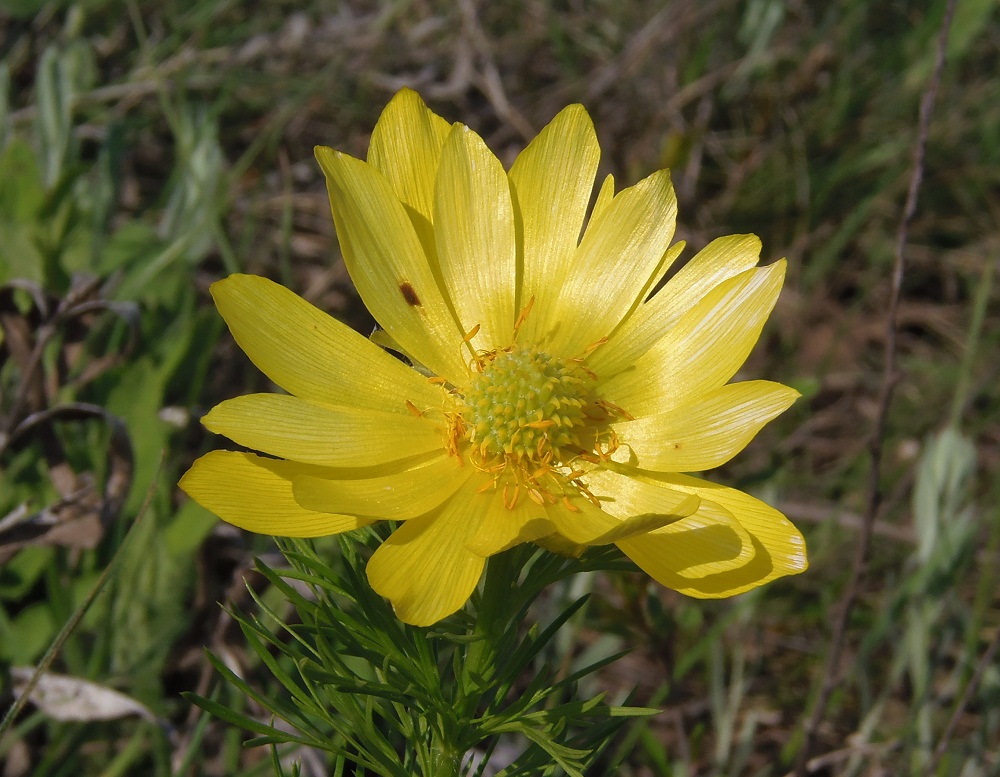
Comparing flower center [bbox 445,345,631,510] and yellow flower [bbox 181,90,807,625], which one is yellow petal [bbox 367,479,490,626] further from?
flower center [bbox 445,345,631,510]

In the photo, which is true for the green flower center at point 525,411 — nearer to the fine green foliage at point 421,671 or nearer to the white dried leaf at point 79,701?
the fine green foliage at point 421,671

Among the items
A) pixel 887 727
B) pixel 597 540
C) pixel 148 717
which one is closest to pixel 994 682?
pixel 887 727


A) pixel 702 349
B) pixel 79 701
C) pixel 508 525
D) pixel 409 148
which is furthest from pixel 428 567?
pixel 79 701

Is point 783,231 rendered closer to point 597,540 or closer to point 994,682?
point 994,682

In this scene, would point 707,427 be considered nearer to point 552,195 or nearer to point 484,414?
point 484,414

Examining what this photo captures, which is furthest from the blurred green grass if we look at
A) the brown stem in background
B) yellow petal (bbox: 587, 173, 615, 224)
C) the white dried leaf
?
yellow petal (bbox: 587, 173, 615, 224)

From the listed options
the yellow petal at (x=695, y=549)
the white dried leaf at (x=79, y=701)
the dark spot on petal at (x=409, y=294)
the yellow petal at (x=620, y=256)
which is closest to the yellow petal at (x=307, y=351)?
the dark spot on petal at (x=409, y=294)
